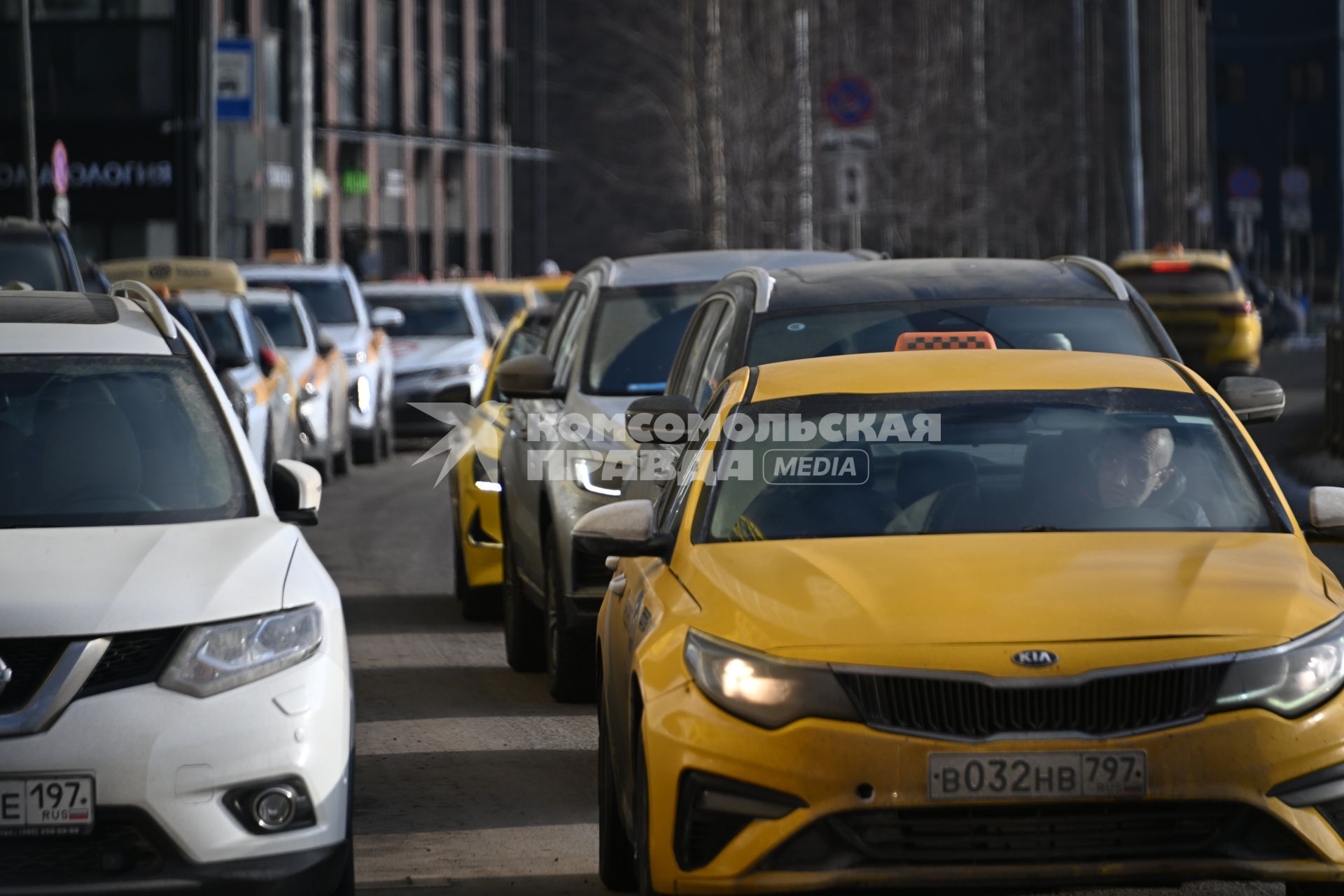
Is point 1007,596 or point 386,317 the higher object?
point 386,317

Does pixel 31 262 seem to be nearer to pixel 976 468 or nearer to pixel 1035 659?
pixel 976 468

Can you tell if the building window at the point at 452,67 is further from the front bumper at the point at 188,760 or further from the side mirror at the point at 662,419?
the front bumper at the point at 188,760

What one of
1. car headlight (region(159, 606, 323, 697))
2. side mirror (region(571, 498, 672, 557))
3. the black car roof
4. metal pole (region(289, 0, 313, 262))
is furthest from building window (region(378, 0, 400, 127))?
car headlight (region(159, 606, 323, 697))

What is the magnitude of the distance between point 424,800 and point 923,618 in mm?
2896

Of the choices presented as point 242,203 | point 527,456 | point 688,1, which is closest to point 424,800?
point 527,456

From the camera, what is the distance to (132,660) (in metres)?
5.54

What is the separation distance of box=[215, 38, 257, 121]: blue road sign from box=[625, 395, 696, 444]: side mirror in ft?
83.4

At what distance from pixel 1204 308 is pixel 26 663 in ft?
78.9

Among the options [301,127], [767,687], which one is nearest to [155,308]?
[767,687]

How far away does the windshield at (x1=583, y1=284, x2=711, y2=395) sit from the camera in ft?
35.0

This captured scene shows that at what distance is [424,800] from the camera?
7.76 m

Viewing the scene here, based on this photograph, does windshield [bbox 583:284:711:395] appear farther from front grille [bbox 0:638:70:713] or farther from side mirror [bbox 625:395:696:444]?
front grille [bbox 0:638:70:713]

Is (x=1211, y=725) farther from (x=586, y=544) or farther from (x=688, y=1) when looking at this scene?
(x=688, y=1)

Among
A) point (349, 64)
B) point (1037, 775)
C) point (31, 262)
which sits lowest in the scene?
point (1037, 775)
